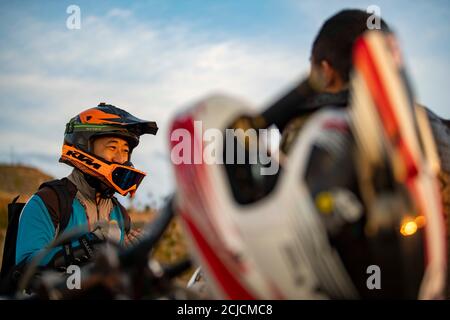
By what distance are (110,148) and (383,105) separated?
4458 millimetres

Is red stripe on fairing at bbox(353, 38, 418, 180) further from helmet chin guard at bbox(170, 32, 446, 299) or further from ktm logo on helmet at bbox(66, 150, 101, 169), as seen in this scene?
ktm logo on helmet at bbox(66, 150, 101, 169)

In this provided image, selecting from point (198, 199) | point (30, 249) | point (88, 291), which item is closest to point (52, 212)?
point (30, 249)

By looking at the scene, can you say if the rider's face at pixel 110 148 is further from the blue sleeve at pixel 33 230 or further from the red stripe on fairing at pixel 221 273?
the red stripe on fairing at pixel 221 273

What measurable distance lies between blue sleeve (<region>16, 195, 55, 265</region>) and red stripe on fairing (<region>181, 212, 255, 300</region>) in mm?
3247

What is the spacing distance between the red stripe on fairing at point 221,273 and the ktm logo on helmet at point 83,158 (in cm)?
397

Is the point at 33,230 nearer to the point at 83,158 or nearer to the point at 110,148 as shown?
the point at 83,158

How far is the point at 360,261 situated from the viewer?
1.94 meters

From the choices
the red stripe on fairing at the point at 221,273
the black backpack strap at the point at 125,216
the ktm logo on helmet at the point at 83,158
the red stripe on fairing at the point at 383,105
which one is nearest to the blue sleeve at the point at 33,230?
the ktm logo on helmet at the point at 83,158

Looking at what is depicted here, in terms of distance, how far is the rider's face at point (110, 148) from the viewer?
19.7ft

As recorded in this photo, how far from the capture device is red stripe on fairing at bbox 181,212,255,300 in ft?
6.53

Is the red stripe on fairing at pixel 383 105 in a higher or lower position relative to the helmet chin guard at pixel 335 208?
higher

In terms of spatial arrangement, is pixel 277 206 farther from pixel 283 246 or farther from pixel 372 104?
pixel 372 104

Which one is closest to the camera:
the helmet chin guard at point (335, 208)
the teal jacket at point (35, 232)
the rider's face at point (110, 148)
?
the helmet chin guard at point (335, 208)
